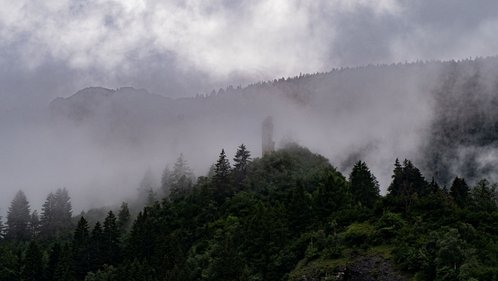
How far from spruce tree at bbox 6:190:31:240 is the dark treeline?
19 centimetres

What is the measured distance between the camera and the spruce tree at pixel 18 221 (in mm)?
122750

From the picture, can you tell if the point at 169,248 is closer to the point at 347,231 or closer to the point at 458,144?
the point at 347,231

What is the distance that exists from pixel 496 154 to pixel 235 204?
293ft

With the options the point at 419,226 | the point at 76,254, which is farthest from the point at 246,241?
the point at 76,254

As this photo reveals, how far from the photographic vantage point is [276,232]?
76.2 metres

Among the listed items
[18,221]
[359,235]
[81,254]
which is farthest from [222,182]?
[359,235]

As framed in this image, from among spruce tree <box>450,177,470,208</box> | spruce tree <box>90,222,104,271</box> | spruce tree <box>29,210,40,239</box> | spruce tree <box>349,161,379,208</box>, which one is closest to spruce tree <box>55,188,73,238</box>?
spruce tree <box>29,210,40,239</box>

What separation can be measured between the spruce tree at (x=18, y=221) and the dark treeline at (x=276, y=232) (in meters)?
0.19

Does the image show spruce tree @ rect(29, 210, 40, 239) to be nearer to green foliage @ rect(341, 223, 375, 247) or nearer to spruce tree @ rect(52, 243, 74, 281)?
spruce tree @ rect(52, 243, 74, 281)

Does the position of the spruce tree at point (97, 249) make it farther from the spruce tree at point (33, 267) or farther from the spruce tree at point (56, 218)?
the spruce tree at point (56, 218)

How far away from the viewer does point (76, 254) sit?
9594 centimetres

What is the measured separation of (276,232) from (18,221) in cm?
6560

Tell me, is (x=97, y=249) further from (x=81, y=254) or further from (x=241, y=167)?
(x=241, y=167)

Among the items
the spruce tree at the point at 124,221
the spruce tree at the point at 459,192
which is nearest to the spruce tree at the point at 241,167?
the spruce tree at the point at 124,221
